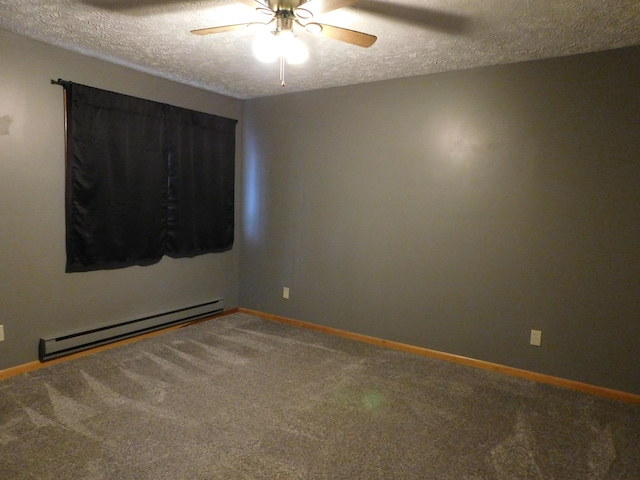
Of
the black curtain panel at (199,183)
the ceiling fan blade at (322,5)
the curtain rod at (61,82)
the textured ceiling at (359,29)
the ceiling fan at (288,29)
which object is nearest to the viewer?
the ceiling fan blade at (322,5)

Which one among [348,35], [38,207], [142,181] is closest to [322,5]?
[348,35]

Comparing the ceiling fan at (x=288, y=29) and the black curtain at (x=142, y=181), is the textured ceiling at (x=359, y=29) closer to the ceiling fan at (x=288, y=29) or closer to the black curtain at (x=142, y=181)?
the ceiling fan at (x=288, y=29)

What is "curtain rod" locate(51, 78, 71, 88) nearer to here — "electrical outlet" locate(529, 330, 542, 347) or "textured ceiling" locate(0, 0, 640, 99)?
"textured ceiling" locate(0, 0, 640, 99)

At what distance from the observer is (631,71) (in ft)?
8.77

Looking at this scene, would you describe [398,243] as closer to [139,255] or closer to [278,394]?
[278,394]

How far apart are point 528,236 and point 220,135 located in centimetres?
300

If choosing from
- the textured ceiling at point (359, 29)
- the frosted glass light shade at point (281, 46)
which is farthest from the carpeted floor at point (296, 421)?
the textured ceiling at point (359, 29)

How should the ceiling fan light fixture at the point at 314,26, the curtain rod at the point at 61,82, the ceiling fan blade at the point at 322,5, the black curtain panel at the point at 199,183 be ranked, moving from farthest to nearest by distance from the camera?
the black curtain panel at the point at 199,183 < the curtain rod at the point at 61,82 < the ceiling fan light fixture at the point at 314,26 < the ceiling fan blade at the point at 322,5

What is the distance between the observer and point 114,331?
3.46 m

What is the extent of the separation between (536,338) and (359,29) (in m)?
2.48

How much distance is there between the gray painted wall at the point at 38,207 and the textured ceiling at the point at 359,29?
172 millimetres

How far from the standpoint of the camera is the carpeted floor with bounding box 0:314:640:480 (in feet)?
6.56

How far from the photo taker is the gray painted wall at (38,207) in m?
2.82

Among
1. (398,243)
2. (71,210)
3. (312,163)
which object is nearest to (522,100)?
(398,243)
